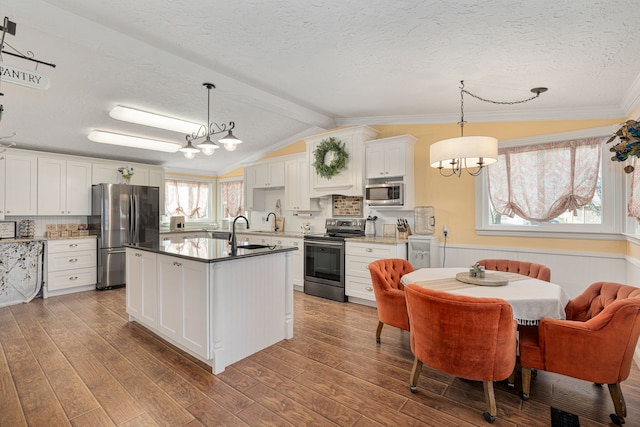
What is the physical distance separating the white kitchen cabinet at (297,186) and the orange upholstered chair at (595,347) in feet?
12.7

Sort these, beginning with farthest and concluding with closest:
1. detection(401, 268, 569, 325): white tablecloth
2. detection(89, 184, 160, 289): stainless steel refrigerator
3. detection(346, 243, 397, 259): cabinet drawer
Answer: detection(89, 184, 160, 289): stainless steel refrigerator < detection(346, 243, 397, 259): cabinet drawer < detection(401, 268, 569, 325): white tablecloth

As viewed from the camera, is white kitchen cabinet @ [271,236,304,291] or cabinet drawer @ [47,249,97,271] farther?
white kitchen cabinet @ [271,236,304,291]

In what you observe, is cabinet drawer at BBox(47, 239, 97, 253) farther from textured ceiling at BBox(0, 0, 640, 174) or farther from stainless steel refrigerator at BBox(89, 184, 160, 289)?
textured ceiling at BBox(0, 0, 640, 174)

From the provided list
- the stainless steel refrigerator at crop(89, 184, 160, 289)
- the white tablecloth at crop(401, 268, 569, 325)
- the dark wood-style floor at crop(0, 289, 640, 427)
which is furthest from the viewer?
the stainless steel refrigerator at crop(89, 184, 160, 289)

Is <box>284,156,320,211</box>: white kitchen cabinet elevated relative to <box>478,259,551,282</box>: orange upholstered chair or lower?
elevated

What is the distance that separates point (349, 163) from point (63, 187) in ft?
15.7

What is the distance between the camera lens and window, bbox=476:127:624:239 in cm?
328

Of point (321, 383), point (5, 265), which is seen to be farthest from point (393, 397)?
point (5, 265)

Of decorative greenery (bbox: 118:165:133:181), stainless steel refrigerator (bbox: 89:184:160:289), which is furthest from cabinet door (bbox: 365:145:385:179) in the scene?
decorative greenery (bbox: 118:165:133:181)

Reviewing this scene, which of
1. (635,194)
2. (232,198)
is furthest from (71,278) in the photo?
(635,194)

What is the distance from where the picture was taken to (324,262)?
469 cm

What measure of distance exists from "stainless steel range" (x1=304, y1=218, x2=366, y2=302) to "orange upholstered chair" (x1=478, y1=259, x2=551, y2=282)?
1926mm

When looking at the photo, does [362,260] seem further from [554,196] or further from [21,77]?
[21,77]

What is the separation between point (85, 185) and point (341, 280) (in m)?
4.74
